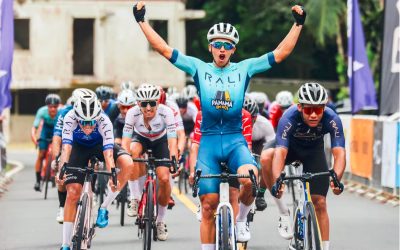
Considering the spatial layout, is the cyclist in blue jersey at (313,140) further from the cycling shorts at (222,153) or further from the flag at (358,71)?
the flag at (358,71)

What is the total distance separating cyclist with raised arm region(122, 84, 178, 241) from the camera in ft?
49.3

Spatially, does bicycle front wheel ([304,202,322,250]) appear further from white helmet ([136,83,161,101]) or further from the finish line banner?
the finish line banner

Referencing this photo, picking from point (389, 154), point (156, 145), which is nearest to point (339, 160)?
point (156, 145)

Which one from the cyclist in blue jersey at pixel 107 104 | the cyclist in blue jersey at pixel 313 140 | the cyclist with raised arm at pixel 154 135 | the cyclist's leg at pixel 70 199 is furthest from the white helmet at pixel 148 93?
the cyclist in blue jersey at pixel 107 104

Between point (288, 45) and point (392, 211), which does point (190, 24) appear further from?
point (288, 45)

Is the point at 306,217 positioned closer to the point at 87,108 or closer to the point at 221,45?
the point at 221,45

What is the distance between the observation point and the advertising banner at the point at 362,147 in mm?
24250

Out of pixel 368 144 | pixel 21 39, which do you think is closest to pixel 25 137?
pixel 21 39

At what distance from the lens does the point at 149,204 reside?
558 inches

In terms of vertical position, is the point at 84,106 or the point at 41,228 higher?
the point at 84,106

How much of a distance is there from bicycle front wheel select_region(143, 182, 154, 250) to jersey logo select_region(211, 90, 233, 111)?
9.10ft

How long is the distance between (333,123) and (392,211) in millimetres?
8622

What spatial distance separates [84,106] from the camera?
13.0 m

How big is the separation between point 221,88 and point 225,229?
4.28 feet
